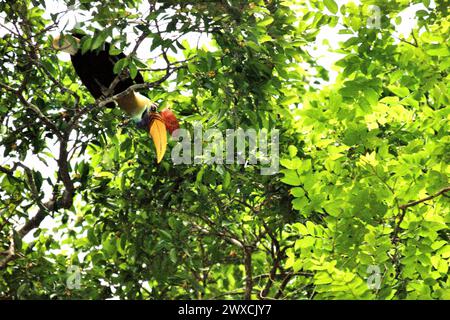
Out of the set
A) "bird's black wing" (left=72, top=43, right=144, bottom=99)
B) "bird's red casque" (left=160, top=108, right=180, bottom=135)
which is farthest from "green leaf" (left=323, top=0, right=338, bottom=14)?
"bird's black wing" (left=72, top=43, right=144, bottom=99)

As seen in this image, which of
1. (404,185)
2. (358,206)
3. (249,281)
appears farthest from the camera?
(249,281)

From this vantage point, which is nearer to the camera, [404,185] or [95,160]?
[404,185]

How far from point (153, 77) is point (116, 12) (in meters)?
1.97

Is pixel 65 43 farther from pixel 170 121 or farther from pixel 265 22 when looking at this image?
pixel 265 22

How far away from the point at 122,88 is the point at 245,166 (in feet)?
Result: 5.46

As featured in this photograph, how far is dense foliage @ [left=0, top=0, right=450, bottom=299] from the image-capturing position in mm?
4953

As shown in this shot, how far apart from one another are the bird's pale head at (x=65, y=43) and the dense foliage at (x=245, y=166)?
76mm

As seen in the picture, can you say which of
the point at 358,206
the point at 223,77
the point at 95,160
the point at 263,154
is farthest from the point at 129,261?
the point at 358,206

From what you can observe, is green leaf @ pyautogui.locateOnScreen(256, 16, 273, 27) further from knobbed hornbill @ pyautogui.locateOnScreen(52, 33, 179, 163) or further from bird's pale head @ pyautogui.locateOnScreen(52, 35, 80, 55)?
knobbed hornbill @ pyautogui.locateOnScreen(52, 33, 179, 163)

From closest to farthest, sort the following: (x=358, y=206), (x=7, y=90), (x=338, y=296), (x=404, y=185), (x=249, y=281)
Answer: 1. (x=338, y=296)
2. (x=358, y=206)
3. (x=404, y=185)
4. (x=7, y=90)
5. (x=249, y=281)

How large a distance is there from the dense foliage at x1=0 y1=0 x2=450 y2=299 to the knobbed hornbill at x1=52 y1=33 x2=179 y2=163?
13 centimetres

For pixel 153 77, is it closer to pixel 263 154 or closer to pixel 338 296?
pixel 263 154

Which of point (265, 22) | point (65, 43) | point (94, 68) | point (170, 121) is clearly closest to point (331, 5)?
point (265, 22)

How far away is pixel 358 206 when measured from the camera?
191 inches
